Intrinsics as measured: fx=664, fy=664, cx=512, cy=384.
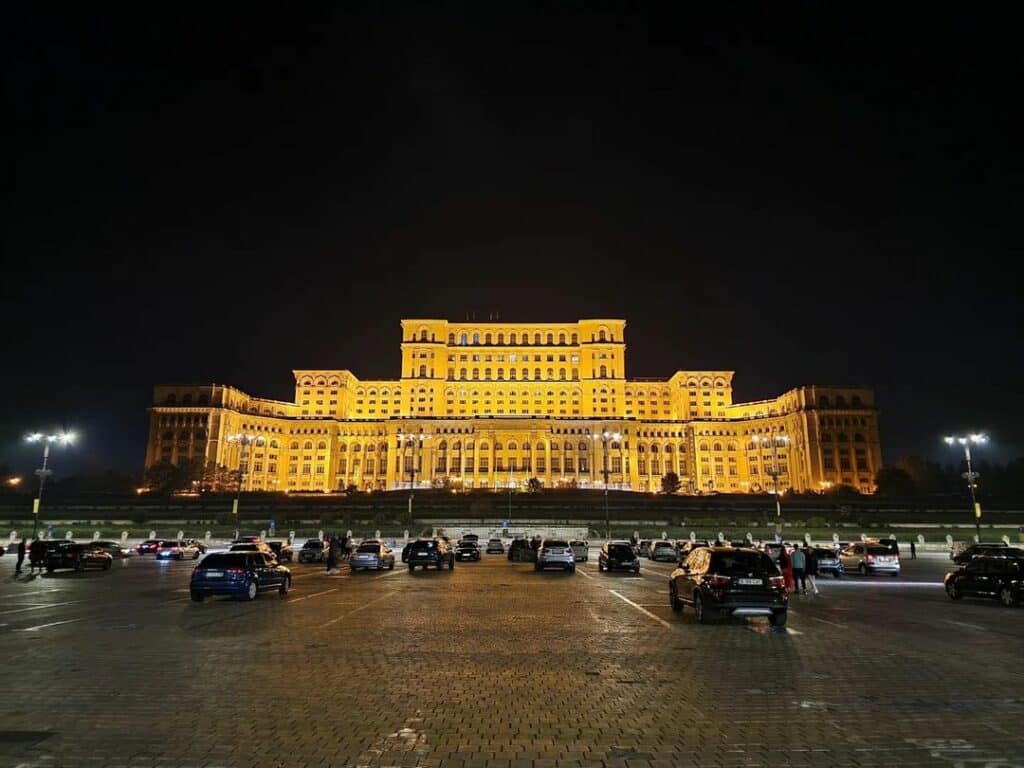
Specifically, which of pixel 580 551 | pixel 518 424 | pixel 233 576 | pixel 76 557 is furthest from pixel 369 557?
pixel 518 424

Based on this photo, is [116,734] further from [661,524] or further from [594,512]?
[594,512]

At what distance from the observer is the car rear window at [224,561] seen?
61.8 ft

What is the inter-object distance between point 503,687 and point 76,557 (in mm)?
29672

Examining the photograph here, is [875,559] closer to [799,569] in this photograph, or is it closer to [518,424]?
[799,569]

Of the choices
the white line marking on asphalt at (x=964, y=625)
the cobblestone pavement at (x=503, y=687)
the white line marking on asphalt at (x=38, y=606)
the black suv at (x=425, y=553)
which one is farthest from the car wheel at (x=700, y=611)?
the black suv at (x=425, y=553)

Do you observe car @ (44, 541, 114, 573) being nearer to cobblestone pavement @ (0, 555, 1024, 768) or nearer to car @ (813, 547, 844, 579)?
cobblestone pavement @ (0, 555, 1024, 768)

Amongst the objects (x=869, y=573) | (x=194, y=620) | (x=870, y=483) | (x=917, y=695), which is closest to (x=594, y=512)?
(x=869, y=573)

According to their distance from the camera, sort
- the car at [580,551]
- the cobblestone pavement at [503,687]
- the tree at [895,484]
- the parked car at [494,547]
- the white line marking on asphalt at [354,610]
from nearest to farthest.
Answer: the cobblestone pavement at [503,687] < the white line marking on asphalt at [354,610] < the car at [580,551] < the parked car at [494,547] < the tree at [895,484]

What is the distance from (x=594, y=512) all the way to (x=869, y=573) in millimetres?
43523

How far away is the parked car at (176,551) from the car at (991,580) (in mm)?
39937

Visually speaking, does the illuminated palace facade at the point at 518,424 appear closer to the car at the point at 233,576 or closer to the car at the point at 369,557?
the car at the point at 369,557

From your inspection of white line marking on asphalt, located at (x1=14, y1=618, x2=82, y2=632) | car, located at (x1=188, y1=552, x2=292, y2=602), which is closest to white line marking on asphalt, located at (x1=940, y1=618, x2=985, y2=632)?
car, located at (x1=188, y1=552, x2=292, y2=602)

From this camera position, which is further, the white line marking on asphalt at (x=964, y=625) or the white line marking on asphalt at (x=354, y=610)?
the white line marking on asphalt at (x=964, y=625)

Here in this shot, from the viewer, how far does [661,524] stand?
67.0 m
